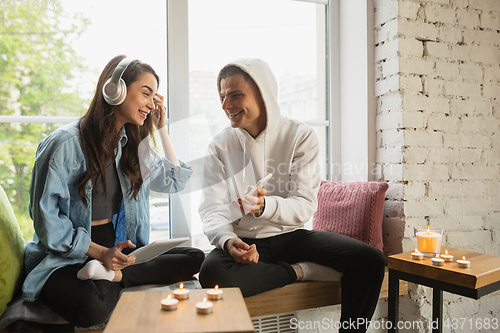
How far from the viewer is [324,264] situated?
1.52 metres

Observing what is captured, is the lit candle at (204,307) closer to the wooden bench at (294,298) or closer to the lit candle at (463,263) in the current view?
the wooden bench at (294,298)

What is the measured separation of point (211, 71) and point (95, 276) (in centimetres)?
115

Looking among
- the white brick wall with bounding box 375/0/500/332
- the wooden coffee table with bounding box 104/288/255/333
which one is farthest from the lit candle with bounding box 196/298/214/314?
the white brick wall with bounding box 375/0/500/332

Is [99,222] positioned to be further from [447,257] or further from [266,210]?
[447,257]

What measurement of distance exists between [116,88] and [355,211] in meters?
A: 1.17

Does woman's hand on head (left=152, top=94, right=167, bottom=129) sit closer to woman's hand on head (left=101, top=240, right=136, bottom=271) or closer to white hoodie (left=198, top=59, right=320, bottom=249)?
white hoodie (left=198, top=59, right=320, bottom=249)

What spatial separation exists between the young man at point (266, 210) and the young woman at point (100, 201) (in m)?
0.17

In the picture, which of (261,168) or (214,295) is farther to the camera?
(261,168)

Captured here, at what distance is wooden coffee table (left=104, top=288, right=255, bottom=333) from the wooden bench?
0.45 metres

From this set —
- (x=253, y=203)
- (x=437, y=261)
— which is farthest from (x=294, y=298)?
(x=437, y=261)

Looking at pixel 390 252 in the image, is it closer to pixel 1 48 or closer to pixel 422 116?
pixel 422 116

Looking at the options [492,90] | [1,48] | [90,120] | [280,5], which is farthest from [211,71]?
[492,90]

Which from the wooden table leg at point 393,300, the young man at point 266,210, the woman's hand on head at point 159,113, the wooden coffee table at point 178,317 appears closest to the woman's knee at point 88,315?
the wooden coffee table at point 178,317

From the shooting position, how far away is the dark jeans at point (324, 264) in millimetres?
1362
